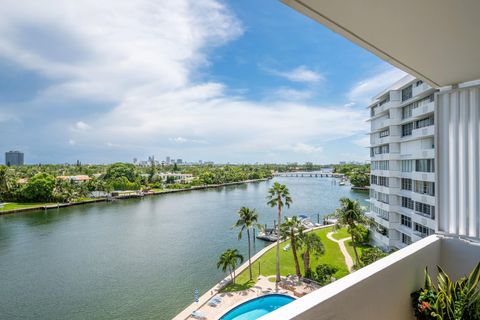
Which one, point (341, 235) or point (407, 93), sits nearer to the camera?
point (407, 93)

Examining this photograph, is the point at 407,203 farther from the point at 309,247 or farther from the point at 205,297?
the point at 205,297

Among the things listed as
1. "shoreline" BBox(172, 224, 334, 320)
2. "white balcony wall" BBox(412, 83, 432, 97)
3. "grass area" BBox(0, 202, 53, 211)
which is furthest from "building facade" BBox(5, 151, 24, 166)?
"white balcony wall" BBox(412, 83, 432, 97)

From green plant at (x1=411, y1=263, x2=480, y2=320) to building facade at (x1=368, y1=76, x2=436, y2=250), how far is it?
984 cm

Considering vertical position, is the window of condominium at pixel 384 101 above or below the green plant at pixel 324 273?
above

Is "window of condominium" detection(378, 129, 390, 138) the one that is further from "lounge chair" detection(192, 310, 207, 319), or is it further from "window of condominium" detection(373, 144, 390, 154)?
"lounge chair" detection(192, 310, 207, 319)

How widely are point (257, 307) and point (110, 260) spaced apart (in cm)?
1041

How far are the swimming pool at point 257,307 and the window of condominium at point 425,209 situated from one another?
5924 mm

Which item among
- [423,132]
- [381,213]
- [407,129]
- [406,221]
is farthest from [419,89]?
[381,213]

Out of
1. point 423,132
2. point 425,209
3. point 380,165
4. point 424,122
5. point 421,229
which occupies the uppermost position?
point 424,122

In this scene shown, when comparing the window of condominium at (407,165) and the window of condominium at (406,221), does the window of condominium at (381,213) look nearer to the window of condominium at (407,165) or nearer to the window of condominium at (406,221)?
the window of condominium at (406,221)

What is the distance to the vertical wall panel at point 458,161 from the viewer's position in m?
2.06

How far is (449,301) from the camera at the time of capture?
1561 mm

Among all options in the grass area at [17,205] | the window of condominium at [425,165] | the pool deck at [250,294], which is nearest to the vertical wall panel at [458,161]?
the pool deck at [250,294]

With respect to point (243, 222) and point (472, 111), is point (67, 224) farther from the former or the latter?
point (472, 111)
